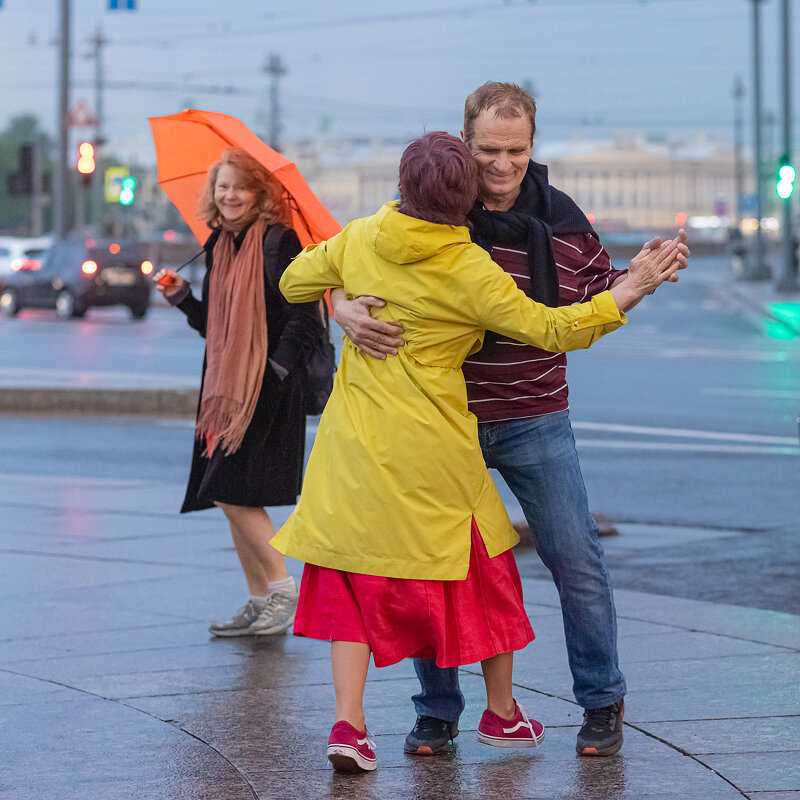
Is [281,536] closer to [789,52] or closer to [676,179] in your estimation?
[789,52]

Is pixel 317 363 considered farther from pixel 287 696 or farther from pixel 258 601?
pixel 287 696

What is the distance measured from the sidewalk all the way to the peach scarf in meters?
0.77

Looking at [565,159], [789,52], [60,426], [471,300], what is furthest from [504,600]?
[565,159]

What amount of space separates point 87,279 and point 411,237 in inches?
1155

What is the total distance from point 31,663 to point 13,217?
125m

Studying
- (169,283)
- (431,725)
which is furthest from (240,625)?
(431,725)

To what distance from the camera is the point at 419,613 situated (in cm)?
414

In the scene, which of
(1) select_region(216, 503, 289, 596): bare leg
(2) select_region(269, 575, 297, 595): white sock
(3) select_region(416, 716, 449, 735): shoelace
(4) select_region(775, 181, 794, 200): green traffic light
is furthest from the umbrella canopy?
(4) select_region(775, 181, 794, 200): green traffic light

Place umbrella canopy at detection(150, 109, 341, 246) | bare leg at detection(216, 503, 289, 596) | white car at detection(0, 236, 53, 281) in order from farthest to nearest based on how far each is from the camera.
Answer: white car at detection(0, 236, 53, 281), bare leg at detection(216, 503, 289, 596), umbrella canopy at detection(150, 109, 341, 246)

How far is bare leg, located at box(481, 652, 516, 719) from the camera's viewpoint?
4.36 metres

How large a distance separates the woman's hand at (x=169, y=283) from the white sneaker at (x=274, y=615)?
3.72 ft

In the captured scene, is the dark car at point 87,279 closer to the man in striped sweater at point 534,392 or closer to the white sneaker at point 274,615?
the white sneaker at point 274,615

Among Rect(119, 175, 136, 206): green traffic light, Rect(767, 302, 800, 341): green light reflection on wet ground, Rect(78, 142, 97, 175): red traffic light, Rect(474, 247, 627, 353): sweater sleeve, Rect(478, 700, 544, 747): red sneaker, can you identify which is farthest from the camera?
Rect(119, 175, 136, 206): green traffic light

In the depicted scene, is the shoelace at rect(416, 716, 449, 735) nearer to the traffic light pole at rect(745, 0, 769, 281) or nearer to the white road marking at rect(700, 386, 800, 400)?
the white road marking at rect(700, 386, 800, 400)
